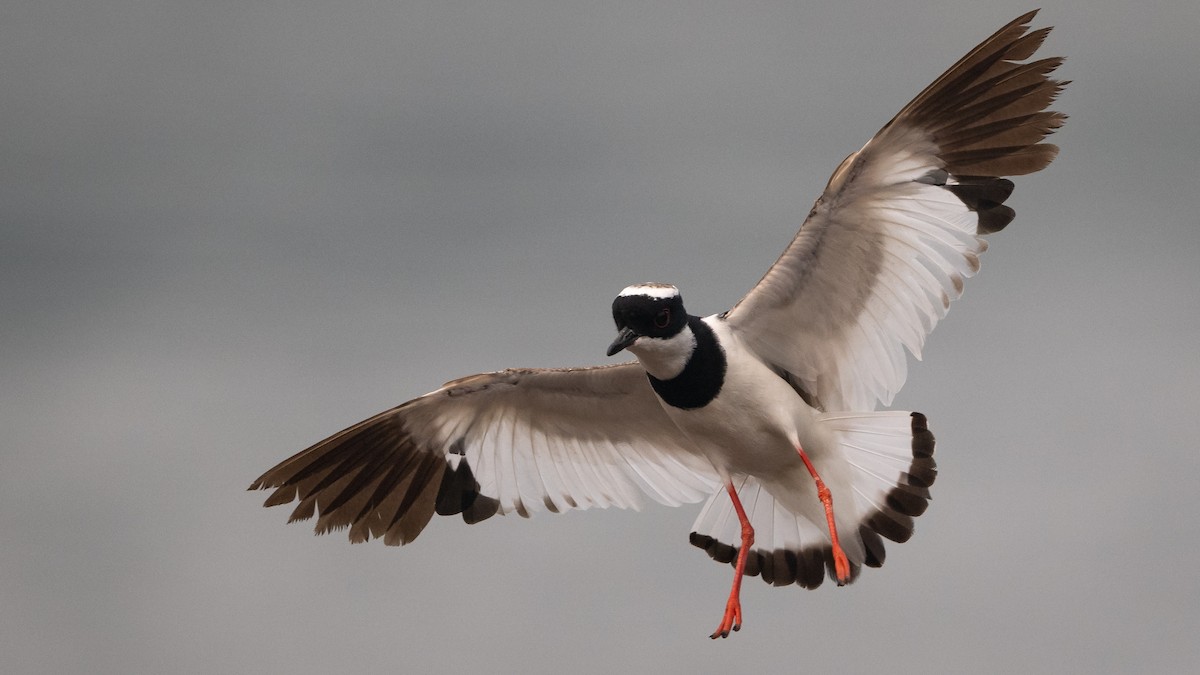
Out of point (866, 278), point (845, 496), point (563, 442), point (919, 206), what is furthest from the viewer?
point (563, 442)

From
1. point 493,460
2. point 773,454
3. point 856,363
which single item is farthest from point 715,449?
point 493,460

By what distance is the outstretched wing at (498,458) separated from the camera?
32.7 feet

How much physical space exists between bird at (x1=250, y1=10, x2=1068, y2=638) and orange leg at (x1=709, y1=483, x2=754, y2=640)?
20 millimetres

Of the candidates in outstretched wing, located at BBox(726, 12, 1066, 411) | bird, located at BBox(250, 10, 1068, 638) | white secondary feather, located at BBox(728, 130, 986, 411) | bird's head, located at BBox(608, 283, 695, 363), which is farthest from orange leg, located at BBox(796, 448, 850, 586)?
bird's head, located at BBox(608, 283, 695, 363)

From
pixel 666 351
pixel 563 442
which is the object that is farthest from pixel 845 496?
pixel 563 442

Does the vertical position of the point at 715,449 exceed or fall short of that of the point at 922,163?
it falls short

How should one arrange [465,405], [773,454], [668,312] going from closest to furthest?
[668,312] → [773,454] → [465,405]

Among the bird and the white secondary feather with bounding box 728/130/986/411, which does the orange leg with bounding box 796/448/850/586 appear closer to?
the bird

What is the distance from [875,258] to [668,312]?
4.24 feet

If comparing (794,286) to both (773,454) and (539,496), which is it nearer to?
(773,454)

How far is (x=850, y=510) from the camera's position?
31.9ft

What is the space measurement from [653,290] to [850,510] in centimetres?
210

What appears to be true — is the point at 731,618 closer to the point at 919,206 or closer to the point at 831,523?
the point at 831,523

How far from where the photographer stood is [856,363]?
9.51 meters
